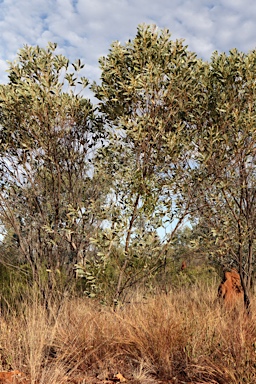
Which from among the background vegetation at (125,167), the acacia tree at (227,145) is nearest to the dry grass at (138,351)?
the background vegetation at (125,167)

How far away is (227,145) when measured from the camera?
6.86 m

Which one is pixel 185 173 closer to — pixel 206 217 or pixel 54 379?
pixel 206 217

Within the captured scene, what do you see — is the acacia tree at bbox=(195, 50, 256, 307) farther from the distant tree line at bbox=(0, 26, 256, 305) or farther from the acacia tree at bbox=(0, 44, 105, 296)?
the acacia tree at bbox=(0, 44, 105, 296)

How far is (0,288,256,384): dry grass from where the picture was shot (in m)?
4.10

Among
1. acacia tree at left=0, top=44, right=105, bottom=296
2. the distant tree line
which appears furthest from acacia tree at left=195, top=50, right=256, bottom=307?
acacia tree at left=0, top=44, right=105, bottom=296

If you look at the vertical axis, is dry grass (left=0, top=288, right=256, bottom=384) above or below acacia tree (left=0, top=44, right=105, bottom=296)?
below

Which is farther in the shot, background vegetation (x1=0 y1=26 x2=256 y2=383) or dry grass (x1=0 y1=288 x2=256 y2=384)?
background vegetation (x1=0 y1=26 x2=256 y2=383)

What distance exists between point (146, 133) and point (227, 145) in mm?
1652

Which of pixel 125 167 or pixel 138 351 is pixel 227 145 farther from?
pixel 138 351

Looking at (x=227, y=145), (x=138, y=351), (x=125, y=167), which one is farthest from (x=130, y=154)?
(x=138, y=351)

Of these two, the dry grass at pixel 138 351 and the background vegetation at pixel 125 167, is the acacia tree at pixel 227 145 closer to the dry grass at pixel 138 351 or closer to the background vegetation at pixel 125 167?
the background vegetation at pixel 125 167

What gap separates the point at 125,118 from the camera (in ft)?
20.8

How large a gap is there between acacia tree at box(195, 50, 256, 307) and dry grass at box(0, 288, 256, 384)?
2223mm

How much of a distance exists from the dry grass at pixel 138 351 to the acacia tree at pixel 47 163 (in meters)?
1.83
